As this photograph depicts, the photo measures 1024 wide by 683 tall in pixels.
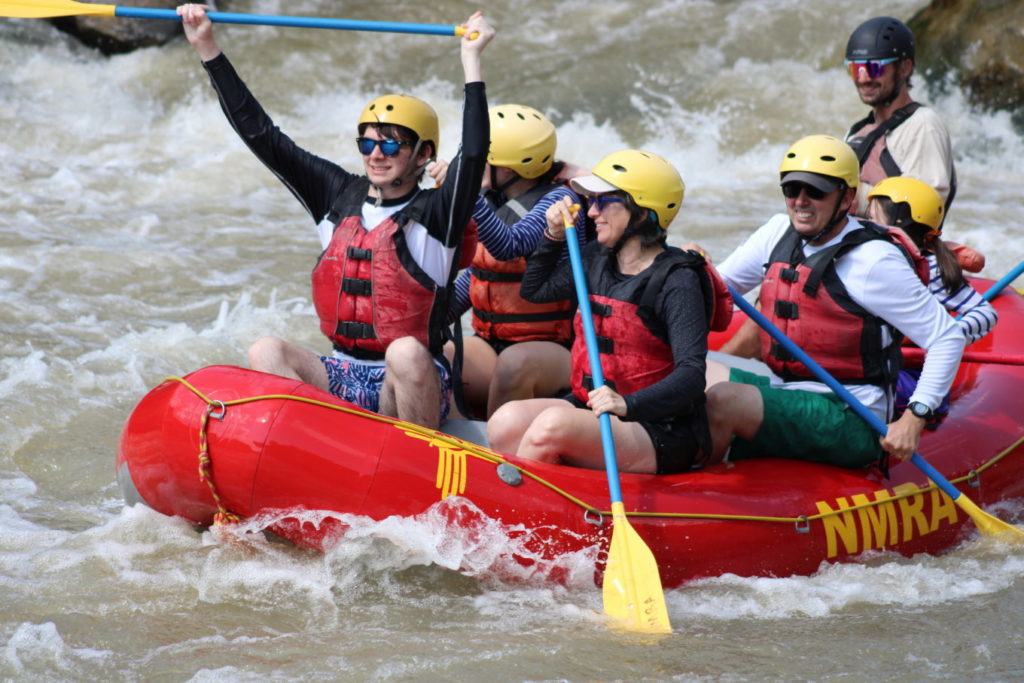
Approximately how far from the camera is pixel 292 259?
8.37 meters

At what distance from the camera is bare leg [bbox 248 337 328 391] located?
3.87 meters

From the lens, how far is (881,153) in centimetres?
548

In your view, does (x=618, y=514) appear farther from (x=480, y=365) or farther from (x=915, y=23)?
(x=915, y=23)

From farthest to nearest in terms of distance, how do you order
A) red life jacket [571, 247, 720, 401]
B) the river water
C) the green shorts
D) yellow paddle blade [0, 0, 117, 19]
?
yellow paddle blade [0, 0, 117, 19] → the green shorts → red life jacket [571, 247, 720, 401] → the river water

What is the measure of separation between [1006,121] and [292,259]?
6217 millimetres

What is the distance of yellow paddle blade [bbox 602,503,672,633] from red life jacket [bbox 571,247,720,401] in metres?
0.40

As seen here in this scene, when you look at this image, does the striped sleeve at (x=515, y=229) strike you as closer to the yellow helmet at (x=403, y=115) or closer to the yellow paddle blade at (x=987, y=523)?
the yellow helmet at (x=403, y=115)

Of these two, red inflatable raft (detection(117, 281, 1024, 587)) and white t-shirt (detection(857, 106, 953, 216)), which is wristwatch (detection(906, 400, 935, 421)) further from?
white t-shirt (detection(857, 106, 953, 216))

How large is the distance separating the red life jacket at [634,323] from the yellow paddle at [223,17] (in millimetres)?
893

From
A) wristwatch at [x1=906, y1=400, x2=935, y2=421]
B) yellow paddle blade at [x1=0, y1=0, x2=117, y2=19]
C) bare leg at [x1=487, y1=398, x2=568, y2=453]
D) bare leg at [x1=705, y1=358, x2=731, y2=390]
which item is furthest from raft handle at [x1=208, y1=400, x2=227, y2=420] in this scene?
wristwatch at [x1=906, y1=400, x2=935, y2=421]

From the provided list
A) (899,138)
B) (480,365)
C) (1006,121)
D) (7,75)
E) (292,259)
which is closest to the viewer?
(480,365)

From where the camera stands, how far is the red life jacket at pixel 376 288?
13.0ft

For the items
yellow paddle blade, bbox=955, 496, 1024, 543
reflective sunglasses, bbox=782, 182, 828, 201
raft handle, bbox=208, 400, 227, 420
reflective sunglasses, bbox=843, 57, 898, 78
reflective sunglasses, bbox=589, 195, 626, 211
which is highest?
reflective sunglasses, bbox=843, 57, 898, 78

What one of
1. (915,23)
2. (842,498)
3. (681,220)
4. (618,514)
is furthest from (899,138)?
(915,23)
